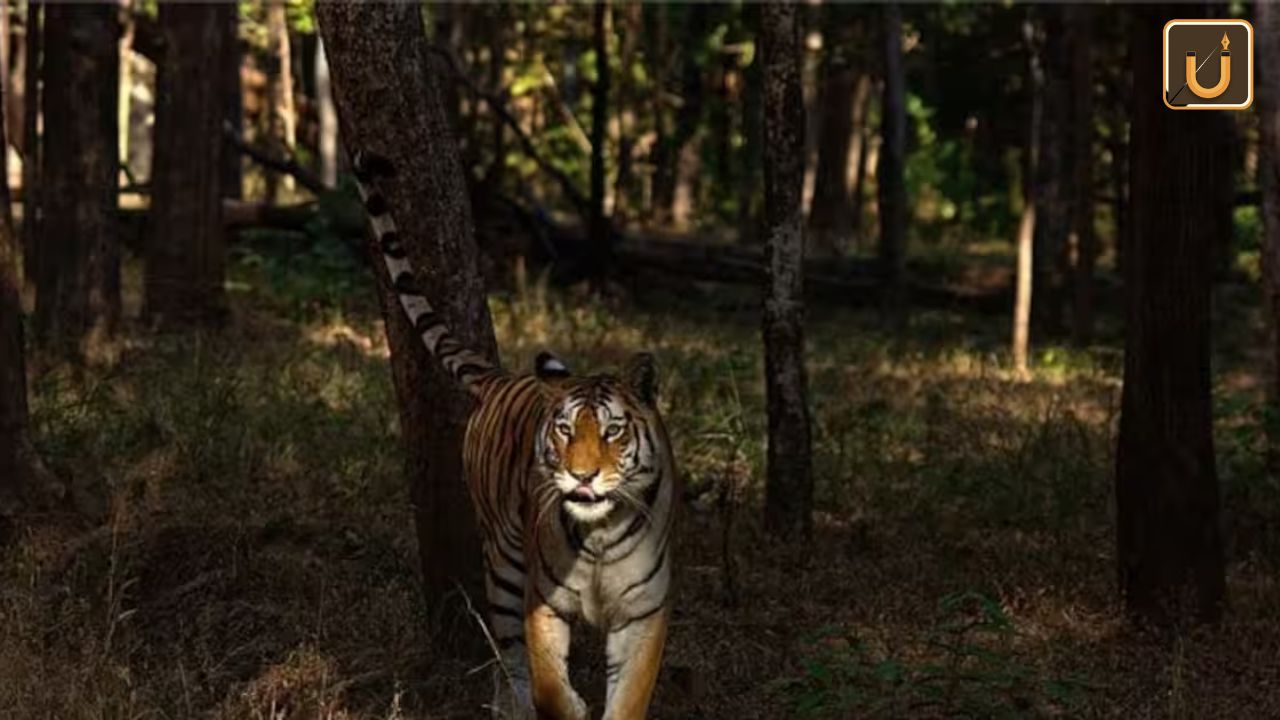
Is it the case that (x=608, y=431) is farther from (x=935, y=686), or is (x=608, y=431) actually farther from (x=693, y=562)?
(x=693, y=562)

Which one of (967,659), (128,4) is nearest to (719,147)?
(128,4)

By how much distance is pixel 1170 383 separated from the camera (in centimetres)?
921

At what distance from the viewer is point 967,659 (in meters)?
8.67

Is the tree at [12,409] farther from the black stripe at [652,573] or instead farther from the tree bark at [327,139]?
the tree bark at [327,139]

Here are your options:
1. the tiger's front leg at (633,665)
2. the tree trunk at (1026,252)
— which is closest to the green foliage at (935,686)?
the tiger's front leg at (633,665)

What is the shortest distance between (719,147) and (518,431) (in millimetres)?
33007

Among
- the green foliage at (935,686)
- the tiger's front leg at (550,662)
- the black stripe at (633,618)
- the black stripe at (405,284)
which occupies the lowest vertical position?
the green foliage at (935,686)

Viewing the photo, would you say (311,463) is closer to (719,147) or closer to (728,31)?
(728,31)

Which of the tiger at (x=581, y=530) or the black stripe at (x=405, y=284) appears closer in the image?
the tiger at (x=581, y=530)

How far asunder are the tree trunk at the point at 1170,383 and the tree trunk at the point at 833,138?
2039cm

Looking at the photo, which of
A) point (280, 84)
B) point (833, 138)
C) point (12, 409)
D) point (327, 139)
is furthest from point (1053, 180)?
point (280, 84)

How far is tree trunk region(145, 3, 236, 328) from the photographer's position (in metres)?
16.4

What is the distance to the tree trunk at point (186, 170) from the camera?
645 inches

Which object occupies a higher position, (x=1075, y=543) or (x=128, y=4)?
(x=128, y=4)
